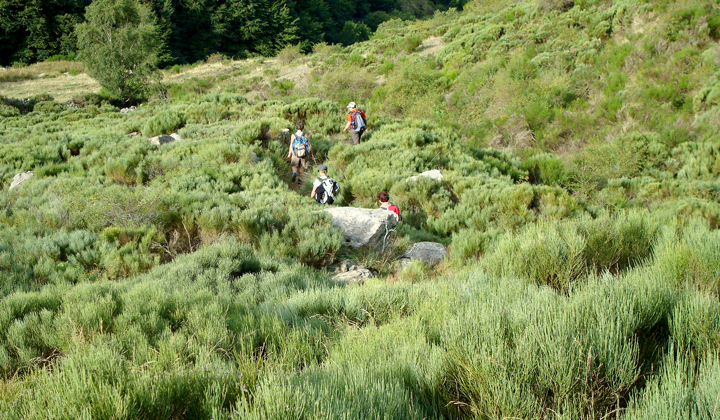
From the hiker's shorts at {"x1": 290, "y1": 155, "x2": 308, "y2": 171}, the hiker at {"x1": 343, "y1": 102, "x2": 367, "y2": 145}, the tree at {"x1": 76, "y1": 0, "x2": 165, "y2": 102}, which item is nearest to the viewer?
the hiker's shorts at {"x1": 290, "y1": 155, "x2": 308, "y2": 171}

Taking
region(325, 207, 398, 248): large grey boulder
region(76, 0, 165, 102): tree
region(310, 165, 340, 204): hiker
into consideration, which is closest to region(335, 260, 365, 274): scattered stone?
region(325, 207, 398, 248): large grey boulder

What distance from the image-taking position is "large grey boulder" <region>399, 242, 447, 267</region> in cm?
661

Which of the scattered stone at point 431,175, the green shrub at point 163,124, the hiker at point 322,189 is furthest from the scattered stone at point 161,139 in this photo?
the scattered stone at point 431,175

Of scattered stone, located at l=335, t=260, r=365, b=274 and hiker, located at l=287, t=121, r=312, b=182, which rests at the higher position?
hiker, located at l=287, t=121, r=312, b=182

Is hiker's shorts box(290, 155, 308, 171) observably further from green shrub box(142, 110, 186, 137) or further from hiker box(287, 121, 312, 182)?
green shrub box(142, 110, 186, 137)

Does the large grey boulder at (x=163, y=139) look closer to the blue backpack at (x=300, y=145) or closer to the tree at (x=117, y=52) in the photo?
the blue backpack at (x=300, y=145)

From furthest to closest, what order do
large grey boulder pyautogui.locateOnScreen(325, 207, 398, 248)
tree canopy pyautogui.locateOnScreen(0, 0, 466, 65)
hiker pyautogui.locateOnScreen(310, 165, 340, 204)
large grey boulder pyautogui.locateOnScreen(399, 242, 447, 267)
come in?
1. tree canopy pyautogui.locateOnScreen(0, 0, 466, 65)
2. hiker pyautogui.locateOnScreen(310, 165, 340, 204)
3. large grey boulder pyautogui.locateOnScreen(325, 207, 398, 248)
4. large grey boulder pyautogui.locateOnScreen(399, 242, 447, 267)

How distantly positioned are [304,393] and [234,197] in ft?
21.5

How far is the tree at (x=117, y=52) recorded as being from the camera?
23.4 metres

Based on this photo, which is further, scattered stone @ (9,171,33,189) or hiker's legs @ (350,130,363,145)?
hiker's legs @ (350,130,363,145)

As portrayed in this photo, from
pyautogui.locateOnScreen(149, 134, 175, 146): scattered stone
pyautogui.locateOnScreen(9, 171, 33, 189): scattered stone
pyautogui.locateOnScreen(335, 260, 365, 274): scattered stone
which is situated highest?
pyautogui.locateOnScreen(149, 134, 175, 146): scattered stone

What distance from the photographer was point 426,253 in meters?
6.88

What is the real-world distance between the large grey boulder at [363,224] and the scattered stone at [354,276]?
930 mm

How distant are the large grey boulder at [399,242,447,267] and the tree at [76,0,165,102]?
2302cm
